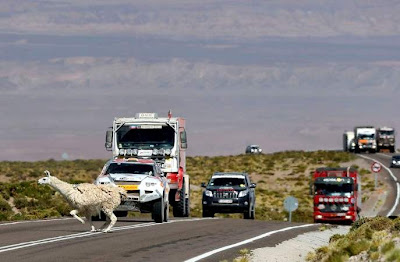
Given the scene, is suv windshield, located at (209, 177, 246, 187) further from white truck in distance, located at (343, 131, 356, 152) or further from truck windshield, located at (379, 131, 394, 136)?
white truck in distance, located at (343, 131, 356, 152)

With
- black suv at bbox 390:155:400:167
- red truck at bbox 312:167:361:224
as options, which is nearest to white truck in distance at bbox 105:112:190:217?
red truck at bbox 312:167:361:224

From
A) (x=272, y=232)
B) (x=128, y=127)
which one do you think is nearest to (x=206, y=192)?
(x=128, y=127)

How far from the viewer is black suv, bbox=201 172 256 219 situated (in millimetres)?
41000

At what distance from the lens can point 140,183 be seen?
29.2m

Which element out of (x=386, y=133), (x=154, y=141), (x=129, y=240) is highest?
(x=386, y=133)

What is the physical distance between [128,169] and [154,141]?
303 inches

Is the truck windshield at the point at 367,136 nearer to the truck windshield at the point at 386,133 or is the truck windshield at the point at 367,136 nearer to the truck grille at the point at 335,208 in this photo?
the truck windshield at the point at 386,133

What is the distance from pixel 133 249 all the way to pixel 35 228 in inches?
285

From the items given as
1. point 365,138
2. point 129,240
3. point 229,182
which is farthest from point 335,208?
point 365,138

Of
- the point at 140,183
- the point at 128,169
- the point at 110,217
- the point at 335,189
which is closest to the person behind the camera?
the point at 110,217

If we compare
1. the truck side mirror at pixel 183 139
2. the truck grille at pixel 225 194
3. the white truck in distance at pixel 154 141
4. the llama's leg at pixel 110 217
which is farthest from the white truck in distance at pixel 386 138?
the llama's leg at pixel 110 217

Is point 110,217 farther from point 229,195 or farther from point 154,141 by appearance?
point 229,195

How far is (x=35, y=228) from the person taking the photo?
89.1ft

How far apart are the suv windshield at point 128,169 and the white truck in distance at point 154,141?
6.82m
